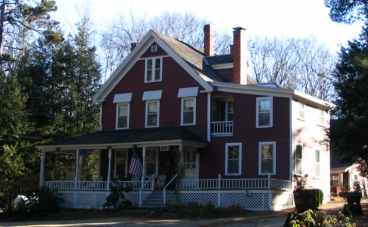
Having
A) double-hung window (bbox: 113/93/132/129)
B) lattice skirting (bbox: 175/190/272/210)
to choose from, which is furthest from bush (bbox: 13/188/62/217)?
lattice skirting (bbox: 175/190/272/210)

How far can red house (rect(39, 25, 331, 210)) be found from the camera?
33250 mm

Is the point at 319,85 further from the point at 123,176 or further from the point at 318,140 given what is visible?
the point at 123,176

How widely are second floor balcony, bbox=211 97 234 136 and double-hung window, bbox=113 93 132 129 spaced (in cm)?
562

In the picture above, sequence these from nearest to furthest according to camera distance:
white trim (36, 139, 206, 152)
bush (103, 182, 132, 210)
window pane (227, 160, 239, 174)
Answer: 1. bush (103, 182, 132, 210)
2. white trim (36, 139, 206, 152)
3. window pane (227, 160, 239, 174)

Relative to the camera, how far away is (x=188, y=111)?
3672cm

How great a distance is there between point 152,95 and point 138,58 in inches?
102

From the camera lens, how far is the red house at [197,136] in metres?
33.2

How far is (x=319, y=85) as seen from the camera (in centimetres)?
6275

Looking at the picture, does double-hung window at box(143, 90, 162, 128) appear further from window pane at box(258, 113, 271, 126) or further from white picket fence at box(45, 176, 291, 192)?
window pane at box(258, 113, 271, 126)

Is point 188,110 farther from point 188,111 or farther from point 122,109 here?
point 122,109

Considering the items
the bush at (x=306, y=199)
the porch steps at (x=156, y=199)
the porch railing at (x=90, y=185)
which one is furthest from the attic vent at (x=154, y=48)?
the bush at (x=306, y=199)

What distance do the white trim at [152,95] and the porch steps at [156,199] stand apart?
6.54 metres

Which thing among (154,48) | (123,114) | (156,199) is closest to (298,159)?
(156,199)

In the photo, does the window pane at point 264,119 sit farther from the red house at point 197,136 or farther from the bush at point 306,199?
the bush at point 306,199
